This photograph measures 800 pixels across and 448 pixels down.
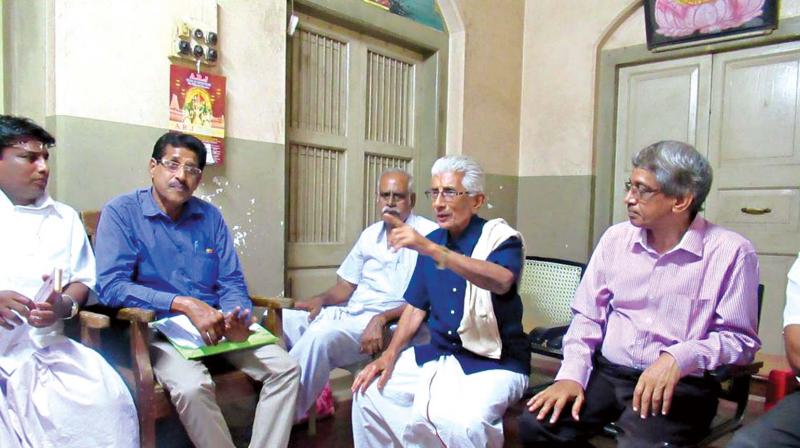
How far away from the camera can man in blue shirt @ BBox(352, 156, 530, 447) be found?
1.95m

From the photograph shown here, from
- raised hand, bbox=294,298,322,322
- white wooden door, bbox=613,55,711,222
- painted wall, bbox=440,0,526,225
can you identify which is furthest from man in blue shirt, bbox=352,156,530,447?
white wooden door, bbox=613,55,711,222

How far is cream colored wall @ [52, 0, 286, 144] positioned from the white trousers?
5.20 feet

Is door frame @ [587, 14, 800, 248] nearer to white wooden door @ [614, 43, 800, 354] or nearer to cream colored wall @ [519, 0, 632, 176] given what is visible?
cream colored wall @ [519, 0, 632, 176]

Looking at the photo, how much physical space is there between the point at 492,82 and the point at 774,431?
3599mm

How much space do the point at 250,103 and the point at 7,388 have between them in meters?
1.73

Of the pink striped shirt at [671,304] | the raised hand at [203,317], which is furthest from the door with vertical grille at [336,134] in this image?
the pink striped shirt at [671,304]

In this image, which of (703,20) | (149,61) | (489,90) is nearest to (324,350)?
(149,61)

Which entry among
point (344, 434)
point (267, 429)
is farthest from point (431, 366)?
point (344, 434)

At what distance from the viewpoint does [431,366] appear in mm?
2193

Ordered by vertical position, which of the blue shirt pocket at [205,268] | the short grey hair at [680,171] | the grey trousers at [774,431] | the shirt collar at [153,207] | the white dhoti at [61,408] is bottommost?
the white dhoti at [61,408]

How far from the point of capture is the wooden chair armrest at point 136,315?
2020 millimetres

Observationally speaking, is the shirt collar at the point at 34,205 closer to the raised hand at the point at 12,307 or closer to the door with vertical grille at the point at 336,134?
the raised hand at the point at 12,307

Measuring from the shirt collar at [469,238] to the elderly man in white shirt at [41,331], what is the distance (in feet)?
4.37

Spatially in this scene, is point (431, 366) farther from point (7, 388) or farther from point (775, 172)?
point (775, 172)
